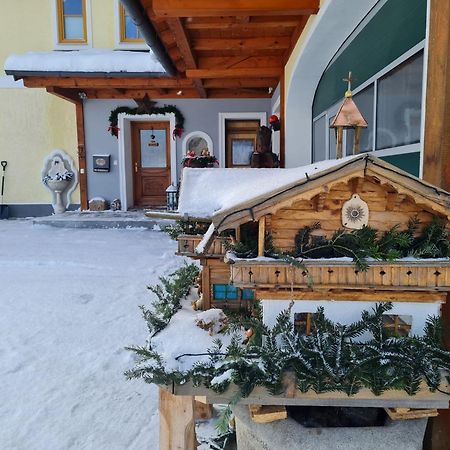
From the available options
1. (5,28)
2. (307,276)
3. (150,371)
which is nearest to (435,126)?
(307,276)

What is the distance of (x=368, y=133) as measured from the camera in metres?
3.39

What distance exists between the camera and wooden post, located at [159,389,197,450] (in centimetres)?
171

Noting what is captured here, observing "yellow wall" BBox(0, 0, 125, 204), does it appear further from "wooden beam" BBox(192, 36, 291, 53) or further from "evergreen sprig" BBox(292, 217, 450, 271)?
"evergreen sprig" BBox(292, 217, 450, 271)

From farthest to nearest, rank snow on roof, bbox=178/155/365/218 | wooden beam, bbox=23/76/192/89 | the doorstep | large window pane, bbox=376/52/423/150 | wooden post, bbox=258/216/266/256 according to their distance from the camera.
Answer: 1. the doorstep
2. wooden beam, bbox=23/76/192/89
3. large window pane, bbox=376/52/423/150
4. snow on roof, bbox=178/155/365/218
5. wooden post, bbox=258/216/266/256

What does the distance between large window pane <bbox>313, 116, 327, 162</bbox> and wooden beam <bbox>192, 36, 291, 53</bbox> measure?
103 cm

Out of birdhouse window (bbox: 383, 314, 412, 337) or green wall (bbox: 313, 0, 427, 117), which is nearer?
birdhouse window (bbox: 383, 314, 412, 337)

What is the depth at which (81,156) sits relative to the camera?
31.5 feet

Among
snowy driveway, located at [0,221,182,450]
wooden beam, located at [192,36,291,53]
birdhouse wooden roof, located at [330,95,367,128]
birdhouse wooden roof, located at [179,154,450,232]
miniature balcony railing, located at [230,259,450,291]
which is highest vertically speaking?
wooden beam, located at [192,36,291,53]

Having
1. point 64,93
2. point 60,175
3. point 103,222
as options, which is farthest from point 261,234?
point 60,175

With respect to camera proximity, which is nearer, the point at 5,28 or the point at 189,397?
the point at 189,397

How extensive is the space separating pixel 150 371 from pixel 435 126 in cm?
146

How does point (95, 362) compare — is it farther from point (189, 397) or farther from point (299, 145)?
point (299, 145)

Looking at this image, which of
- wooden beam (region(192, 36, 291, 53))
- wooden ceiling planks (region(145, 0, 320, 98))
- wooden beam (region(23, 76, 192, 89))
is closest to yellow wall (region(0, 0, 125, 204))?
wooden beam (region(23, 76, 192, 89))

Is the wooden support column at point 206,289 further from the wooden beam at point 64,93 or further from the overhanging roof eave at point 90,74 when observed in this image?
the wooden beam at point 64,93
